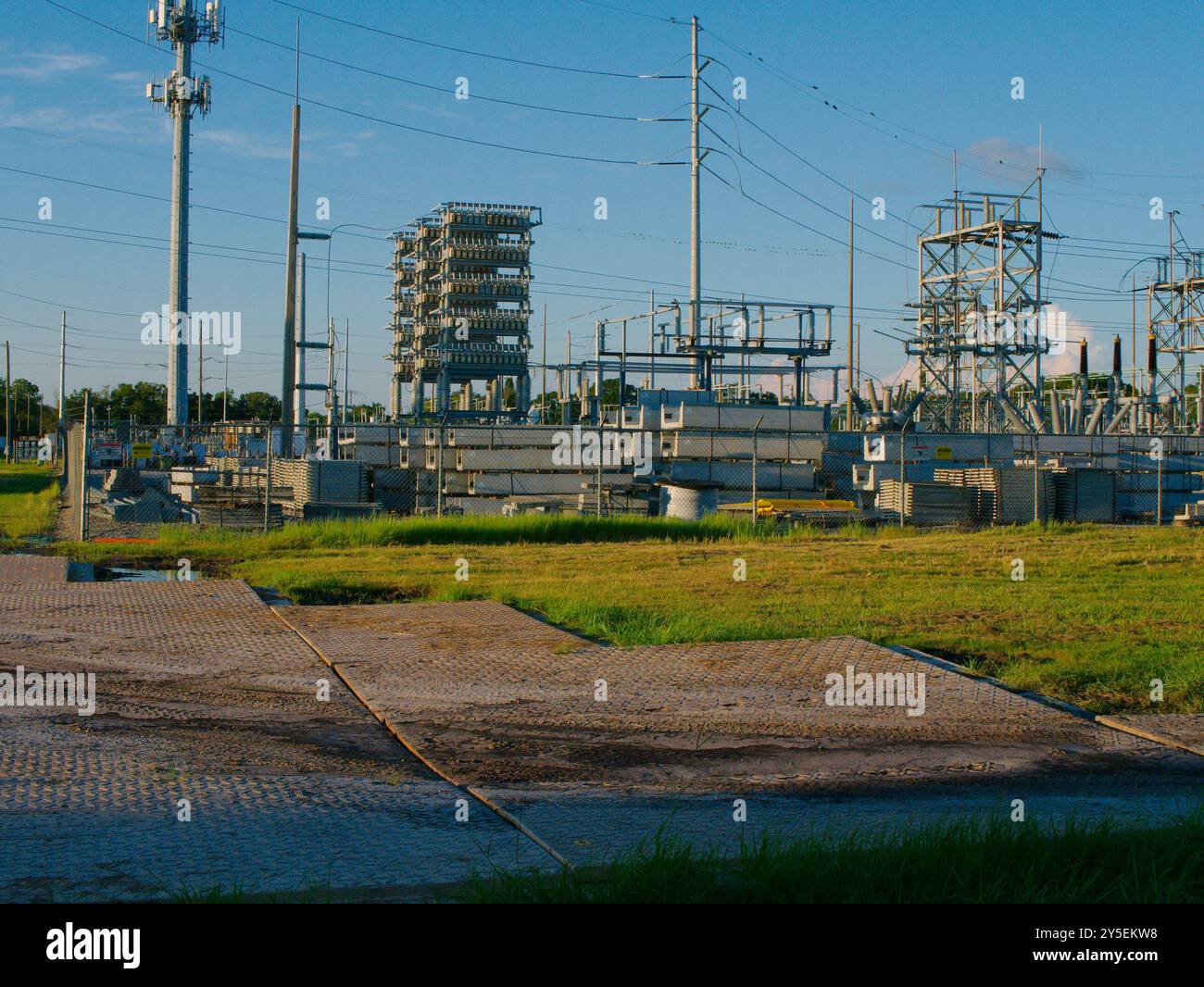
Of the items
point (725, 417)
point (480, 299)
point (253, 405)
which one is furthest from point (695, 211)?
point (253, 405)

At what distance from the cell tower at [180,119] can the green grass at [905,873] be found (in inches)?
1992

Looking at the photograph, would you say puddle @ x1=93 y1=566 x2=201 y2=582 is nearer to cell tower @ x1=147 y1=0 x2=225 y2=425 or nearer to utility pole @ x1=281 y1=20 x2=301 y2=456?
utility pole @ x1=281 y1=20 x2=301 y2=456

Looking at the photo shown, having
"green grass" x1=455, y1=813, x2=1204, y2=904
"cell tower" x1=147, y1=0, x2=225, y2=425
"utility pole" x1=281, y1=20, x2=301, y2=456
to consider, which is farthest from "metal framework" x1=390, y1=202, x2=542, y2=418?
"green grass" x1=455, y1=813, x2=1204, y2=904

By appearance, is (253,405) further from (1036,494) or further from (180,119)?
(1036,494)

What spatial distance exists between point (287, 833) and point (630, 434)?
23972 millimetres

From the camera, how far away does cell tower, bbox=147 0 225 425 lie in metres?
53.1

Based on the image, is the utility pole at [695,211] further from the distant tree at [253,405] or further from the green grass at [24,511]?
the distant tree at [253,405]

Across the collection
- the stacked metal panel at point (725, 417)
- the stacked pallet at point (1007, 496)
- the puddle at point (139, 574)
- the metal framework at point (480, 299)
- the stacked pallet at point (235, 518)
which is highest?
the metal framework at point (480, 299)

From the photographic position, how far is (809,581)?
15164 mm

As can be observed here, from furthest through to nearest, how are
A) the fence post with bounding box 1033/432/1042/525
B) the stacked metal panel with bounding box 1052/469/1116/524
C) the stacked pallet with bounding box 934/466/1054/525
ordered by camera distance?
the stacked metal panel with bounding box 1052/469/1116/524, the stacked pallet with bounding box 934/466/1054/525, the fence post with bounding box 1033/432/1042/525

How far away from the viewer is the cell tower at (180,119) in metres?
53.1

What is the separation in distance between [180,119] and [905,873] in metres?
57.1

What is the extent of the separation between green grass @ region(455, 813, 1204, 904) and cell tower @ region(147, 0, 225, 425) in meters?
50.6

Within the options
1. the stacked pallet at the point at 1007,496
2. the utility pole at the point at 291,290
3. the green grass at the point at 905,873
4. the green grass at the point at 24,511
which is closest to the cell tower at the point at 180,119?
the green grass at the point at 24,511
